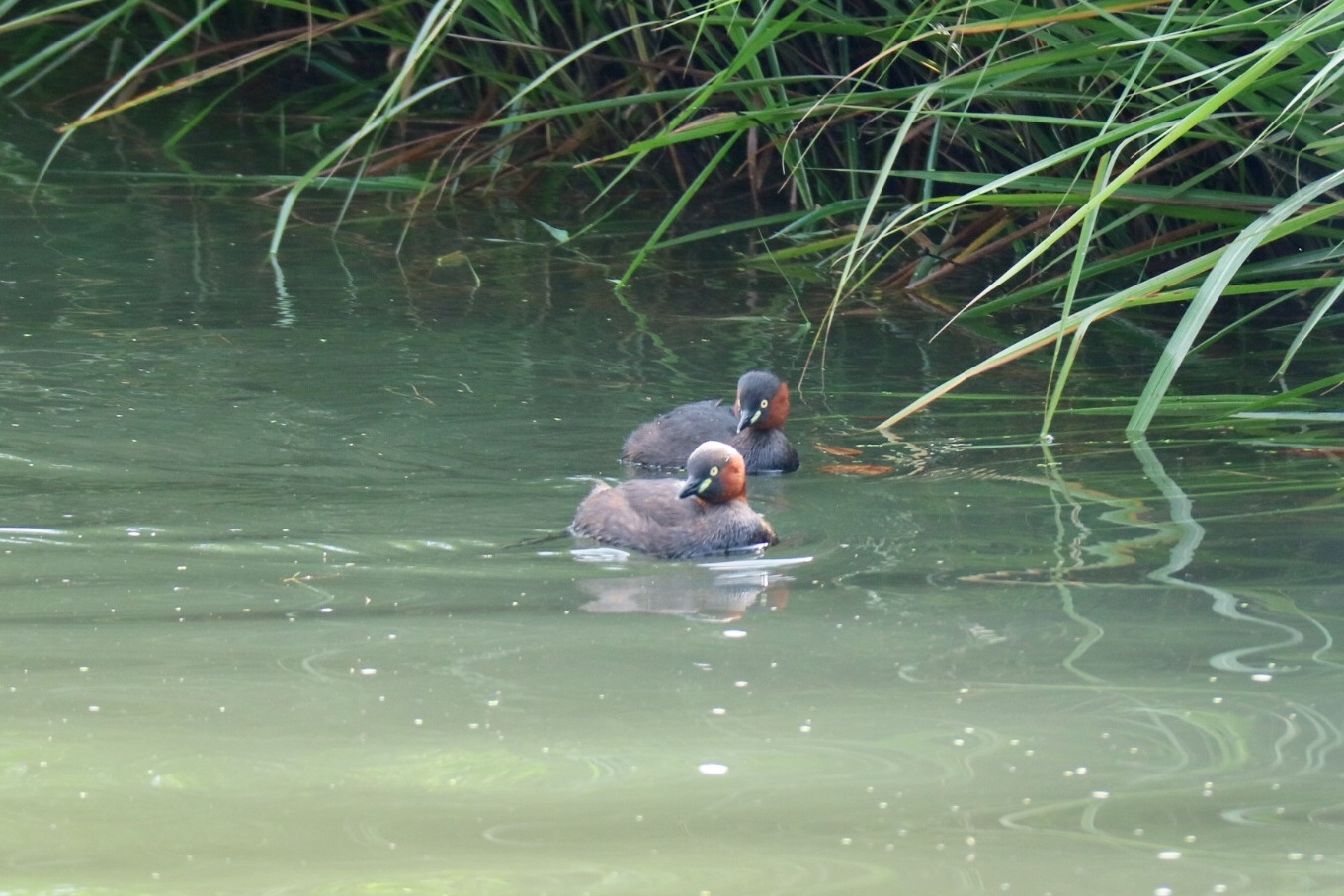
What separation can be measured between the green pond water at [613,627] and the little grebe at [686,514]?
4.5 inches

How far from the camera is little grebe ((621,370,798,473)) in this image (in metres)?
6.16

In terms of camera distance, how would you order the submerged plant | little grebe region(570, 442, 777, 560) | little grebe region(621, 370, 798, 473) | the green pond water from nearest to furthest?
the green pond water, little grebe region(570, 442, 777, 560), the submerged plant, little grebe region(621, 370, 798, 473)

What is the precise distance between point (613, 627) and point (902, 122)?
4676mm

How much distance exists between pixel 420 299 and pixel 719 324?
124cm

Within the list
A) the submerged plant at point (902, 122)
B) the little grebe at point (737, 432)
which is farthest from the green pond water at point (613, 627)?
the submerged plant at point (902, 122)

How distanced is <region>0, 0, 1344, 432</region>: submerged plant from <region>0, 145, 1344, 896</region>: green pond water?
0.34 metres

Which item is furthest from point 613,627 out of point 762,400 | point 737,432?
point 762,400

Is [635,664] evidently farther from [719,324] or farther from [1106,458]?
[719,324]

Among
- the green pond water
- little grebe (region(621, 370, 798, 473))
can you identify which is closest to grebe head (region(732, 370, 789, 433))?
little grebe (region(621, 370, 798, 473))

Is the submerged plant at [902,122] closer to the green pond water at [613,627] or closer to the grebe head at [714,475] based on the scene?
the green pond water at [613,627]

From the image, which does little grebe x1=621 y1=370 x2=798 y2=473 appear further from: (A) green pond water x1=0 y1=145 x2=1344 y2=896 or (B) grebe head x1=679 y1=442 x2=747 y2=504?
(B) grebe head x1=679 y1=442 x2=747 y2=504

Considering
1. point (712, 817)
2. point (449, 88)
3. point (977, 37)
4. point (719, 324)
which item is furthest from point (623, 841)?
point (449, 88)

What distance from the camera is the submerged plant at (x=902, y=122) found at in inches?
215

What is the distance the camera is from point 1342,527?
502cm
